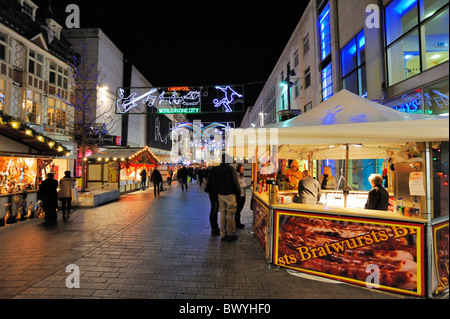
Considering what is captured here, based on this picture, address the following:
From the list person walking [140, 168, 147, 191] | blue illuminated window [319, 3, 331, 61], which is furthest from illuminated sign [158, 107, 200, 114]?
blue illuminated window [319, 3, 331, 61]

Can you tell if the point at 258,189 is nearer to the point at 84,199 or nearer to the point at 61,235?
the point at 61,235

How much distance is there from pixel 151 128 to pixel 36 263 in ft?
134

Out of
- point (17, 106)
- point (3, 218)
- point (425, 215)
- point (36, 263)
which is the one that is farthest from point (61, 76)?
point (425, 215)

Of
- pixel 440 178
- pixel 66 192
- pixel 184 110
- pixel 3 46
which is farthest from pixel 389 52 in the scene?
pixel 3 46

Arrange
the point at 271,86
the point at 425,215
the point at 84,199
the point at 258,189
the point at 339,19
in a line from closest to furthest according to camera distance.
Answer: the point at 425,215, the point at 258,189, the point at 84,199, the point at 339,19, the point at 271,86

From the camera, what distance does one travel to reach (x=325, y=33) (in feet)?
54.2

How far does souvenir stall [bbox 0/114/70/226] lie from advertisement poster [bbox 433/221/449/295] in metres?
10.4

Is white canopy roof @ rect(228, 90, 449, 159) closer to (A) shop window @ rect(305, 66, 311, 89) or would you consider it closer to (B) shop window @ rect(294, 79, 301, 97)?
(A) shop window @ rect(305, 66, 311, 89)

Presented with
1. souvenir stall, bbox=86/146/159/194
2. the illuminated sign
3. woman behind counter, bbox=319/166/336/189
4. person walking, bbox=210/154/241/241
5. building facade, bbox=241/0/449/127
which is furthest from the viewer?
souvenir stall, bbox=86/146/159/194

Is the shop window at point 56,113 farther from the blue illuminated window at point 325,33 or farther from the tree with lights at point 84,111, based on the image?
the blue illuminated window at point 325,33

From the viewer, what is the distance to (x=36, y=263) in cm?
466

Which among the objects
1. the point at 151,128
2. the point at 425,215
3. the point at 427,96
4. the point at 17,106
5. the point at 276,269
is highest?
the point at 151,128

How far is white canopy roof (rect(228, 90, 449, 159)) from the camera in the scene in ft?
11.0

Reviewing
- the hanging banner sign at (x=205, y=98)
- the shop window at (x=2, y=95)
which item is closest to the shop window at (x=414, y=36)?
the hanging banner sign at (x=205, y=98)
